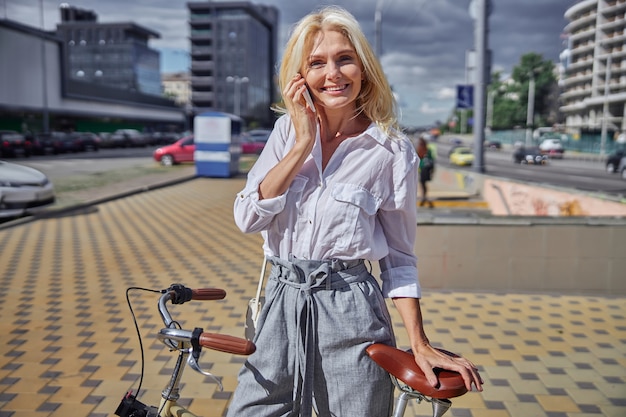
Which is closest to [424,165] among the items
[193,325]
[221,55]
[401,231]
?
[193,325]

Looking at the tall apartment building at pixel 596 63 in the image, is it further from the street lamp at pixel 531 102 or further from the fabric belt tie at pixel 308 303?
the street lamp at pixel 531 102

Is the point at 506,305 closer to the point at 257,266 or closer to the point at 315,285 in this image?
the point at 257,266

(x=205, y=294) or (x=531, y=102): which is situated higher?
(x=531, y=102)

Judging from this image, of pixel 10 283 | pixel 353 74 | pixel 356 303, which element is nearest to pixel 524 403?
pixel 356 303

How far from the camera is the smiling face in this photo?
5.45 ft

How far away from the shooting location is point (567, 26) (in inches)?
305

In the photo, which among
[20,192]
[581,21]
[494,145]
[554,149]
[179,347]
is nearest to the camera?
[179,347]

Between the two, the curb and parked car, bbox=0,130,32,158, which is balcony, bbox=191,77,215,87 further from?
the curb

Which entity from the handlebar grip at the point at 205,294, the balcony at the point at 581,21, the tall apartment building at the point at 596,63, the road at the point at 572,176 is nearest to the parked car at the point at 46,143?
the road at the point at 572,176

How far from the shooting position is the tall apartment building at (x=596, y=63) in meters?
7.88

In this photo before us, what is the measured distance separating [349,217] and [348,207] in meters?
0.03

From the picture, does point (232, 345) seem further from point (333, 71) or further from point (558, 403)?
point (558, 403)

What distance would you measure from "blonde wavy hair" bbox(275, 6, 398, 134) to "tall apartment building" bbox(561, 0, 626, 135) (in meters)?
6.50

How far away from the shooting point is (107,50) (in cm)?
8412
